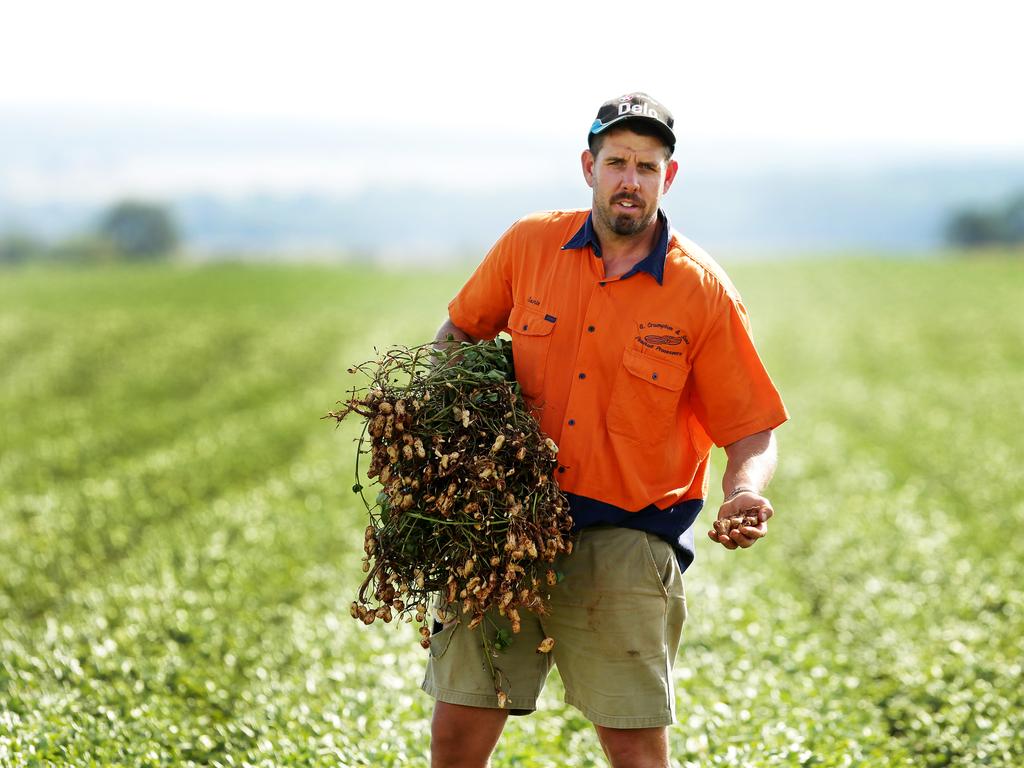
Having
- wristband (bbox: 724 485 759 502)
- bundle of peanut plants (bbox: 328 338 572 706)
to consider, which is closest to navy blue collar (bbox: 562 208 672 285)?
bundle of peanut plants (bbox: 328 338 572 706)

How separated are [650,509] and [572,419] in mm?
418

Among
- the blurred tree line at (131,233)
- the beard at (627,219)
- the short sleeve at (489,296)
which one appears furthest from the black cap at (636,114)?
the blurred tree line at (131,233)

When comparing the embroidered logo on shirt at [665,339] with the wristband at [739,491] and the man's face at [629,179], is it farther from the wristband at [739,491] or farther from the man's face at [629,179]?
Result: the wristband at [739,491]

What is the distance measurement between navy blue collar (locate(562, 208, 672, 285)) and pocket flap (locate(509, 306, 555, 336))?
25 centimetres

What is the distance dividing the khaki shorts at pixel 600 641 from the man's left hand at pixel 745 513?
38cm

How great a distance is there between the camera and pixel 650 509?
163 inches

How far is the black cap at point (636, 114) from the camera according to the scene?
3.97m

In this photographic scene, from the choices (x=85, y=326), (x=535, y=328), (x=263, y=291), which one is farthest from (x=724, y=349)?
(x=263, y=291)

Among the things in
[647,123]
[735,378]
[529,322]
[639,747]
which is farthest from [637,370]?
[639,747]

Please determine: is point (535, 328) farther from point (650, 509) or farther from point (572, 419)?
point (650, 509)

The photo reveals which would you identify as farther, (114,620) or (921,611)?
(921,611)

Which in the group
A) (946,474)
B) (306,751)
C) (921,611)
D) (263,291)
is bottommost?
(306,751)

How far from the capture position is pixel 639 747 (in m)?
4.07

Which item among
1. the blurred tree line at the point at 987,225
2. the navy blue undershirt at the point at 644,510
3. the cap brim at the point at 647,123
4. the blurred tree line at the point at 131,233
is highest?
the blurred tree line at the point at 987,225
